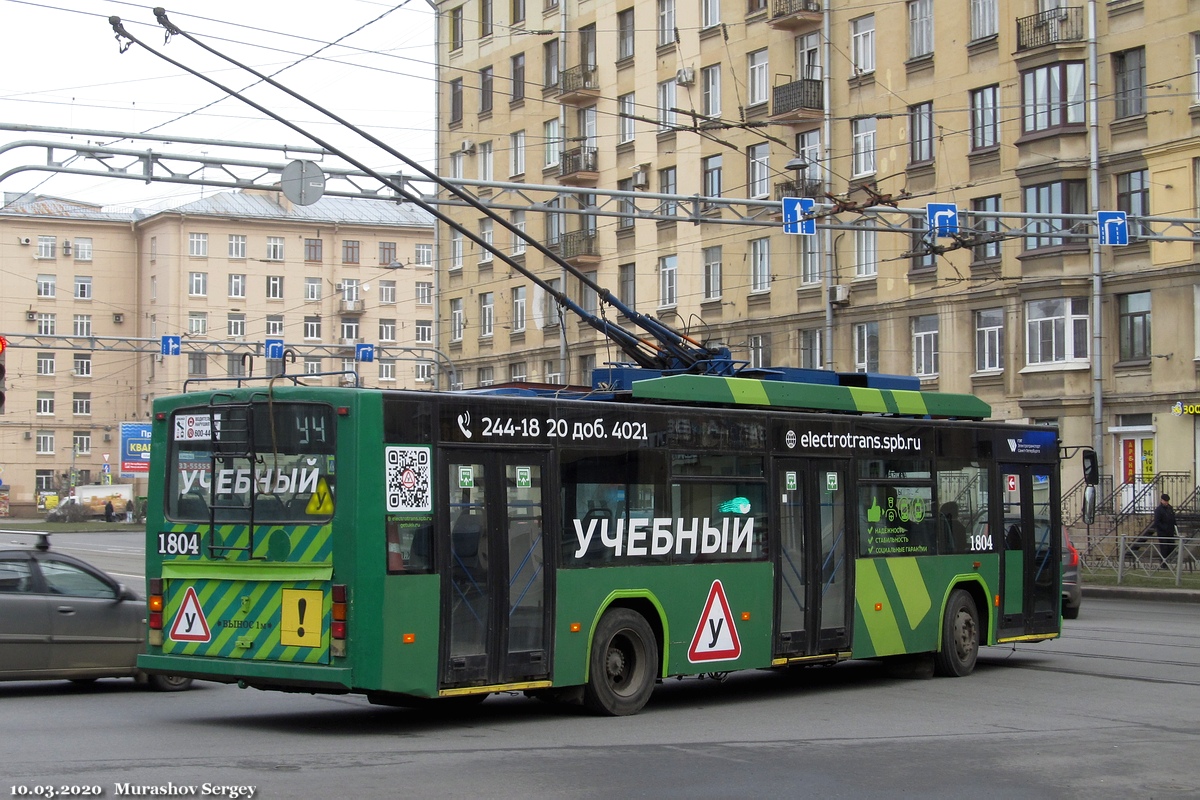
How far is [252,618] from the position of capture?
11.0m

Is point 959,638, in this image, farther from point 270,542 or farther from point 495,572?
point 270,542

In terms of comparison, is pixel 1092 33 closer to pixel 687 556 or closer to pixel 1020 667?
pixel 1020 667

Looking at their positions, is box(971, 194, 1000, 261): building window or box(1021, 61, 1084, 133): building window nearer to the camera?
box(1021, 61, 1084, 133): building window

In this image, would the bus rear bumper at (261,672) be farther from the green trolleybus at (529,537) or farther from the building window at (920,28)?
the building window at (920,28)

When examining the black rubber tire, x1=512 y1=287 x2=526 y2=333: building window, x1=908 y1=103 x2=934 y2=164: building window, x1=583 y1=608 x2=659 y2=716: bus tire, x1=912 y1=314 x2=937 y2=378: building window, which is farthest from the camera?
x1=512 y1=287 x2=526 y2=333: building window

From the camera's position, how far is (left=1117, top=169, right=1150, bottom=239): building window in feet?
120

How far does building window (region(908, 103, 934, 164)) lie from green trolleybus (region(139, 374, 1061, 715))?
2764cm

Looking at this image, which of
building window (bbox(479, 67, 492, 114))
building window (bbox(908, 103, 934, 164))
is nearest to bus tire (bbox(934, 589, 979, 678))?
building window (bbox(908, 103, 934, 164))

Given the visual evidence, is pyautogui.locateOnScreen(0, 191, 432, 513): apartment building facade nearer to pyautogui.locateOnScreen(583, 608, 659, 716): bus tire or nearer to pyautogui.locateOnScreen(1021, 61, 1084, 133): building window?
pyautogui.locateOnScreen(1021, 61, 1084, 133): building window

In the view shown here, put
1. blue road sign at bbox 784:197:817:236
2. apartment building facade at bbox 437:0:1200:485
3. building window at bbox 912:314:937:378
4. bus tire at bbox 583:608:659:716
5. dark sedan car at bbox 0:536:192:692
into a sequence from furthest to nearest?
building window at bbox 912:314:937:378 → apartment building facade at bbox 437:0:1200:485 → blue road sign at bbox 784:197:817:236 → dark sedan car at bbox 0:536:192:692 → bus tire at bbox 583:608:659:716

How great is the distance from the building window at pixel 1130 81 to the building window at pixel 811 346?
36.7 ft

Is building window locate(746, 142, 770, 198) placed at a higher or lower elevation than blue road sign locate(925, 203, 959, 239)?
higher

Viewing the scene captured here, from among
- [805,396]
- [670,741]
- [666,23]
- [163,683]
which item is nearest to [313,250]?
[666,23]

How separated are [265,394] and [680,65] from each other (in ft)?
130
